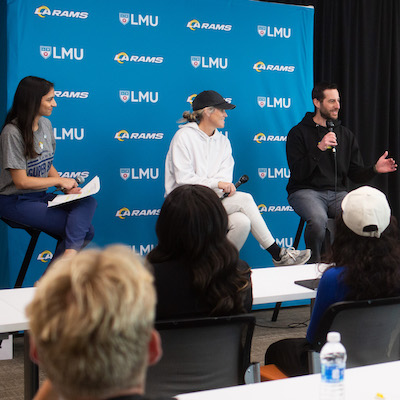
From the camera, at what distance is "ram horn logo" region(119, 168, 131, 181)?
4512 mm

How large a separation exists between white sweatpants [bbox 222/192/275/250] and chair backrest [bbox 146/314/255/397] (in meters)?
2.51

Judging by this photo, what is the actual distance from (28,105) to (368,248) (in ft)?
7.84

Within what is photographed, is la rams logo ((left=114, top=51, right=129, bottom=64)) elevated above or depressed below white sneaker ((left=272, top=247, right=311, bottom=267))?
above

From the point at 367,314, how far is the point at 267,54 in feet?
11.5

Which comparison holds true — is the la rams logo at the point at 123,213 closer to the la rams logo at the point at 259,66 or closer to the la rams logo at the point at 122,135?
the la rams logo at the point at 122,135

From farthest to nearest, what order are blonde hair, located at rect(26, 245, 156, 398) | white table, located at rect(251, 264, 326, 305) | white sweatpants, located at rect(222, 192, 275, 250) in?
1. white sweatpants, located at rect(222, 192, 275, 250)
2. white table, located at rect(251, 264, 326, 305)
3. blonde hair, located at rect(26, 245, 156, 398)

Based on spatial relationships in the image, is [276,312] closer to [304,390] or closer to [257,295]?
[257,295]

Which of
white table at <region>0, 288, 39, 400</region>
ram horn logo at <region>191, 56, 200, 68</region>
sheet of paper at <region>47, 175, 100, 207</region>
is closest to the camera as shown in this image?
white table at <region>0, 288, 39, 400</region>

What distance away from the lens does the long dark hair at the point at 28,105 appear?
146 inches

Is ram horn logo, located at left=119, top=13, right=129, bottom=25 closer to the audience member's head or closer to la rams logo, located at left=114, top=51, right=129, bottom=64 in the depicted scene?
la rams logo, located at left=114, top=51, right=129, bottom=64

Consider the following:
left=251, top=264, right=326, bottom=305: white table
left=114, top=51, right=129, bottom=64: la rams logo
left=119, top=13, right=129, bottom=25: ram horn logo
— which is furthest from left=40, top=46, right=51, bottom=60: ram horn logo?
left=251, top=264, right=326, bottom=305: white table

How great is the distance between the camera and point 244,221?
4.31m

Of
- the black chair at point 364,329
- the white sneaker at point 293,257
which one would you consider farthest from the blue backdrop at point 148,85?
the black chair at point 364,329

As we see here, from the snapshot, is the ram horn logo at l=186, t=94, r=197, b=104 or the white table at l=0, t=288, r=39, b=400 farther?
the ram horn logo at l=186, t=94, r=197, b=104
